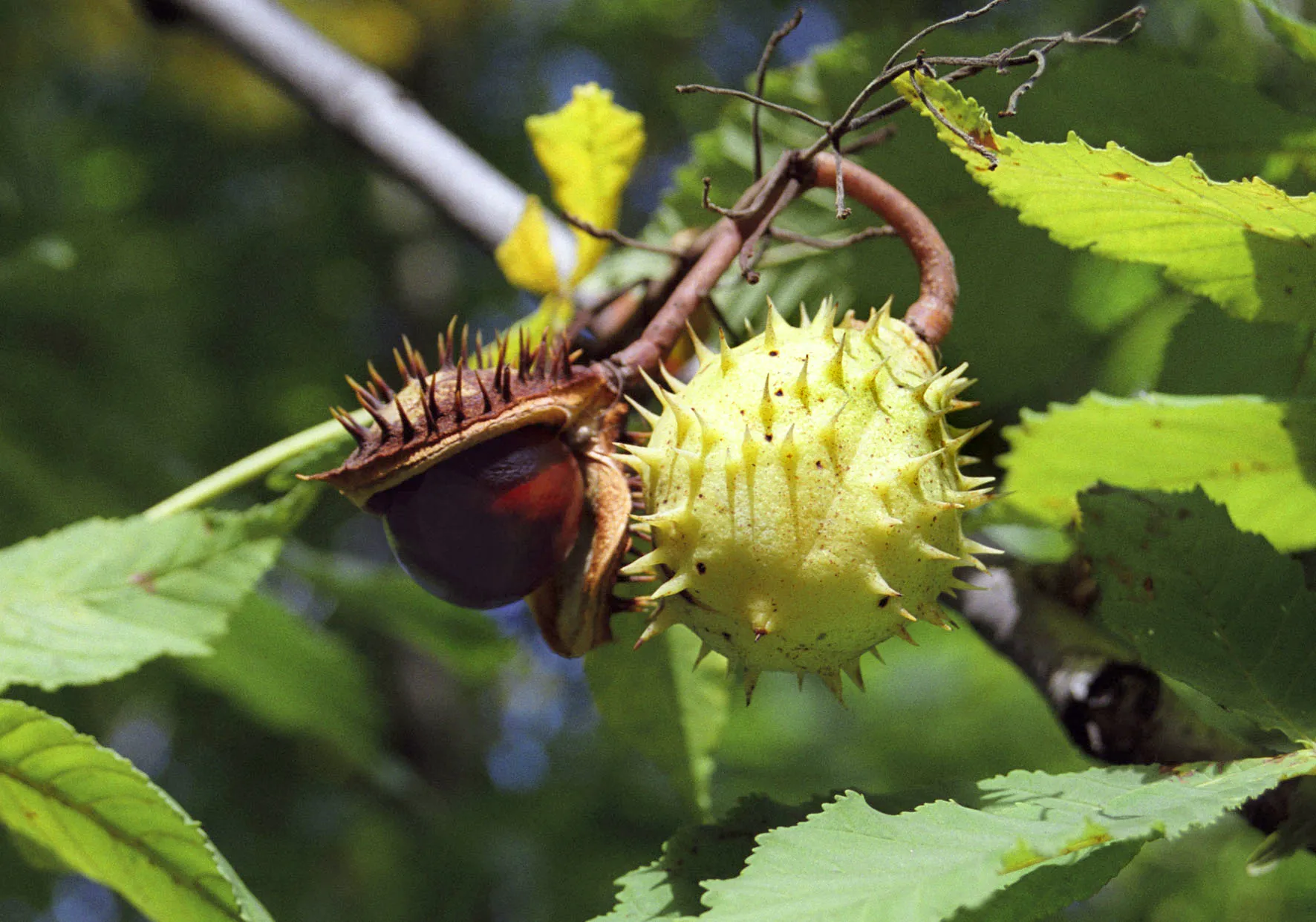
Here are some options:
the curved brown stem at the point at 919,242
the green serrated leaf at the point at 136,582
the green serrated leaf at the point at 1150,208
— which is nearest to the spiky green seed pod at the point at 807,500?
the curved brown stem at the point at 919,242

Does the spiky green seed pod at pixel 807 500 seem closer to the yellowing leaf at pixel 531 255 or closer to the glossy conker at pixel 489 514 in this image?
the glossy conker at pixel 489 514

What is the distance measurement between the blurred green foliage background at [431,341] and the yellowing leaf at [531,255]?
1.09 ft

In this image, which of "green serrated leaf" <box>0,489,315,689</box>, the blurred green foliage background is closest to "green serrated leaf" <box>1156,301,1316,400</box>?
the blurred green foliage background

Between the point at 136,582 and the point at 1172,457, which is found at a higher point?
the point at 136,582

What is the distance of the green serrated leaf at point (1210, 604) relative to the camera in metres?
1.07

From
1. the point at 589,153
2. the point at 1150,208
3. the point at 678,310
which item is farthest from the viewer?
the point at 589,153

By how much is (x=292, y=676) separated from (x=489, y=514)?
1.28 m

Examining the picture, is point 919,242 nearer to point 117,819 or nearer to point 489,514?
point 489,514

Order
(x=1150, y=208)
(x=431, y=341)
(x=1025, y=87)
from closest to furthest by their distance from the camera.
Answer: (x=1025, y=87) < (x=1150, y=208) < (x=431, y=341)

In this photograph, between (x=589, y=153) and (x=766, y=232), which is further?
(x=589, y=153)

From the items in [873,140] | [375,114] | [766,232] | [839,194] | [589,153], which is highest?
[375,114]

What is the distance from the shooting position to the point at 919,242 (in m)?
1.24

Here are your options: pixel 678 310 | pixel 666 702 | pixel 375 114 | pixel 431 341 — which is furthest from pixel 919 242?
pixel 431 341

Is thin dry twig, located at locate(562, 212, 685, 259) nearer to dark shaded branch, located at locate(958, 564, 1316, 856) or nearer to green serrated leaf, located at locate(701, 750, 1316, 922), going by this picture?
dark shaded branch, located at locate(958, 564, 1316, 856)
